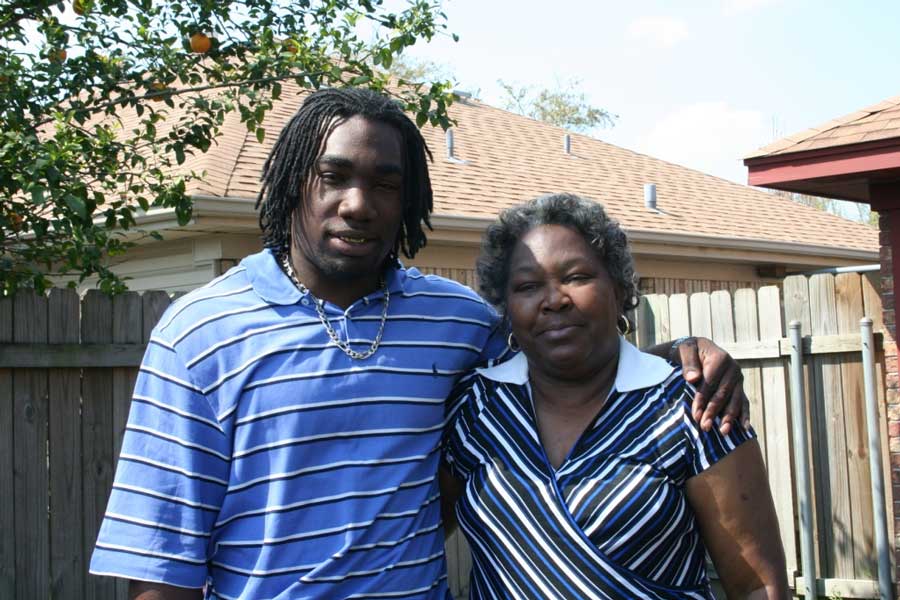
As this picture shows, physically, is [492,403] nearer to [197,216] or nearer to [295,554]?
[295,554]

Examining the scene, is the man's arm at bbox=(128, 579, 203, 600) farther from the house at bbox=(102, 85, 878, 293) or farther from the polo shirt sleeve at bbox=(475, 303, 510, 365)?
the house at bbox=(102, 85, 878, 293)

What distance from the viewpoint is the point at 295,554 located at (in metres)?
2.30

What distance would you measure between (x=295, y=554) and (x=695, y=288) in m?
10.6

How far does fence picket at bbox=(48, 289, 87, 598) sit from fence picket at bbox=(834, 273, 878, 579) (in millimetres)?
4519

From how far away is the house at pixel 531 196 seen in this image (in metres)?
8.68

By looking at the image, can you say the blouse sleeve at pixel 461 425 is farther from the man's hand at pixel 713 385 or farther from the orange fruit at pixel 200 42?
the orange fruit at pixel 200 42

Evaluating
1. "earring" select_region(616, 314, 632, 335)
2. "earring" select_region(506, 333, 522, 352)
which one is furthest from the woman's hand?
"earring" select_region(506, 333, 522, 352)

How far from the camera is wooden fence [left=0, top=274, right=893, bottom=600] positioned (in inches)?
203

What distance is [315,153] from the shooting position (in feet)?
8.22

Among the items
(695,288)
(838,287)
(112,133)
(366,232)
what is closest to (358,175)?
(366,232)

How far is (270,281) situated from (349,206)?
10.7 inches

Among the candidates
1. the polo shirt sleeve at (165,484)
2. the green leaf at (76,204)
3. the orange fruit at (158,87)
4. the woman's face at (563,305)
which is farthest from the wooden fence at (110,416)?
the woman's face at (563,305)

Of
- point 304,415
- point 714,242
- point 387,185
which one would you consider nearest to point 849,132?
point 387,185

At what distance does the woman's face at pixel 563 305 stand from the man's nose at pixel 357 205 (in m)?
0.45
